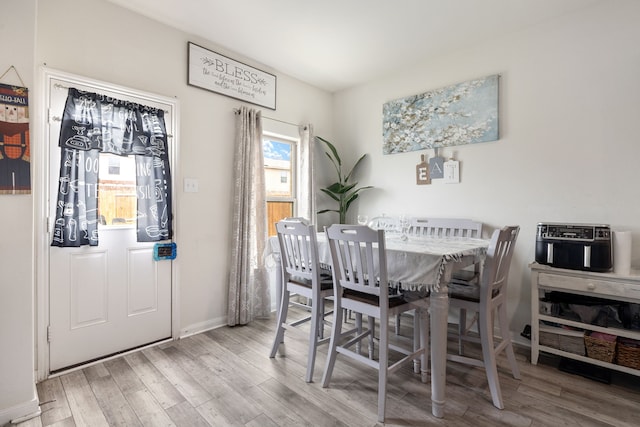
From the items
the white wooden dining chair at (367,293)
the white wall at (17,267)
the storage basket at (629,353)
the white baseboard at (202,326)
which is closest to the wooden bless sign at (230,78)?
the white wall at (17,267)

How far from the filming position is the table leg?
5.36ft

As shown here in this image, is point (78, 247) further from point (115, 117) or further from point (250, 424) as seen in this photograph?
point (250, 424)

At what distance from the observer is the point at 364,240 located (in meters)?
1.63

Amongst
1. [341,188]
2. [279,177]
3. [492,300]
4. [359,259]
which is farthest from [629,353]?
[279,177]

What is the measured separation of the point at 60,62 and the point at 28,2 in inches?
19.0

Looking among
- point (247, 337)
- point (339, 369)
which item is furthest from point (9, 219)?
point (339, 369)

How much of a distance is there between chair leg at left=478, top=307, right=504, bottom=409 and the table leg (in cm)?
30

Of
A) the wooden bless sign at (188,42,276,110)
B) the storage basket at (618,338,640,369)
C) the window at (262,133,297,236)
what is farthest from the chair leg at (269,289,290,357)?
the storage basket at (618,338,640,369)

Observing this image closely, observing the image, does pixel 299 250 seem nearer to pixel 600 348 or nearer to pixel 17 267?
pixel 17 267

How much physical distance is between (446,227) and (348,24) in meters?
2.01

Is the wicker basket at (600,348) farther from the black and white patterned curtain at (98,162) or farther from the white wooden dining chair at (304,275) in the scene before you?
the black and white patterned curtain at (98,162)

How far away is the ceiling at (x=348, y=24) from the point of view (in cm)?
231

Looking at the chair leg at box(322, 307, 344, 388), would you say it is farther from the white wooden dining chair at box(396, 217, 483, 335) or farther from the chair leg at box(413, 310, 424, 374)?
the white wooden dining chair at box(396, 217, 483, 335)

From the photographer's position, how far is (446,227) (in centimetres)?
294
